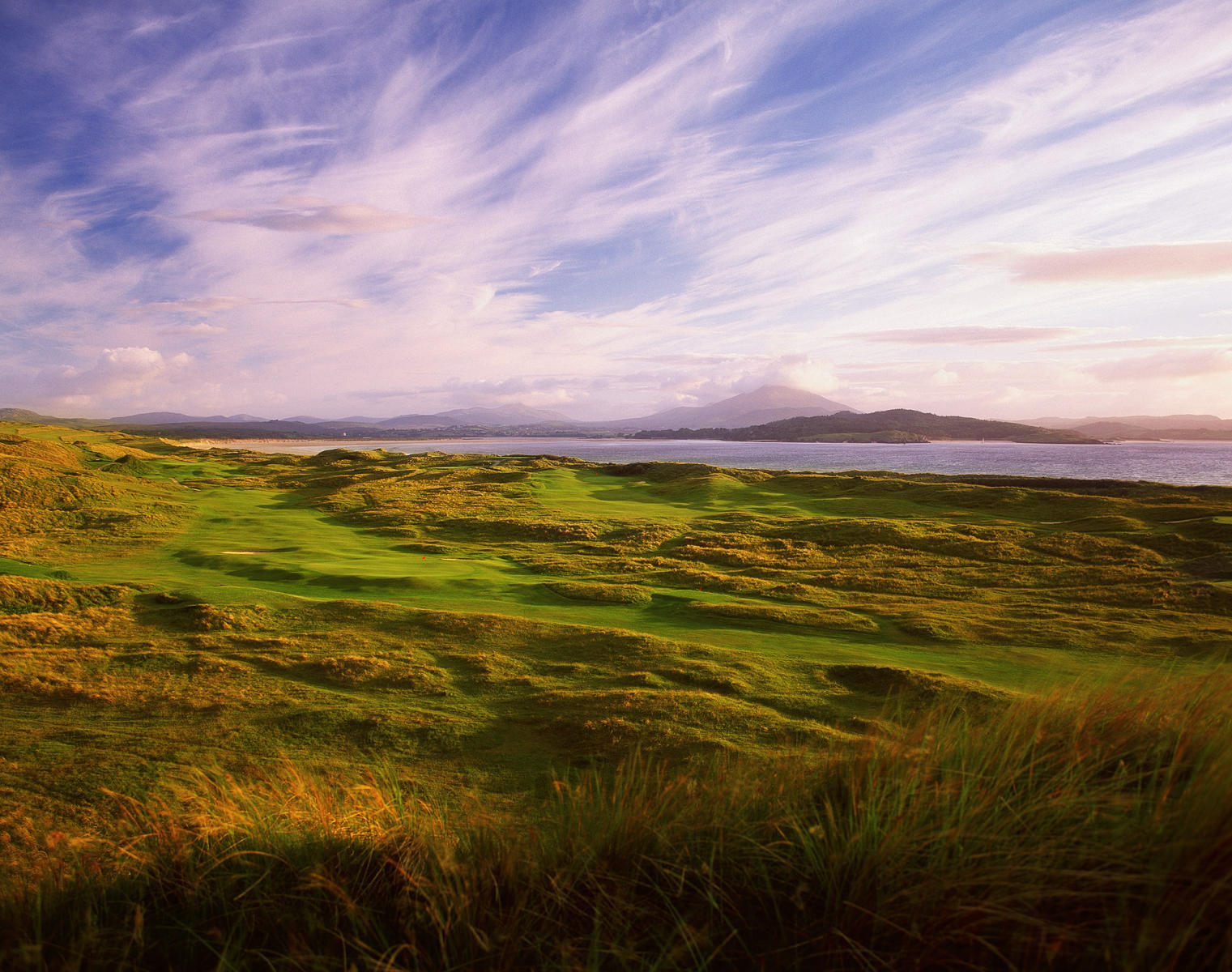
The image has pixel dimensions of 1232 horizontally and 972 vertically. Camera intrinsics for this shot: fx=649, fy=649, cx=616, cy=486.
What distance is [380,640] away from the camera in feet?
36.0

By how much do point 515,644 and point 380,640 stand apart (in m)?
2.28

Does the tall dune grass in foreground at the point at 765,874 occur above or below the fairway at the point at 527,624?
above

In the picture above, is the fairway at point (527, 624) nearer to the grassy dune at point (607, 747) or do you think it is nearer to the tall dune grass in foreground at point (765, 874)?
the grassy dune at point (607, 747)

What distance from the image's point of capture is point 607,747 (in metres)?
7.12

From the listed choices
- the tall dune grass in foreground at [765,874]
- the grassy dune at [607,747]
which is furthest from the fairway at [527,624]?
the tall dune grass in foreground at [765,874]

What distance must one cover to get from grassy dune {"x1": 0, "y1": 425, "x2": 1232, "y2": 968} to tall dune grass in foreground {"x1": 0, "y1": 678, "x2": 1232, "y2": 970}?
0.8 inches

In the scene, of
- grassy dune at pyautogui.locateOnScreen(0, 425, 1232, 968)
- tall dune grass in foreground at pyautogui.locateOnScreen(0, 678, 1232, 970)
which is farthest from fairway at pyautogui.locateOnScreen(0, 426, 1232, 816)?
tall dune grass in foreground at pyautogui.locateOnScreen(0, 678, 1232, 970)

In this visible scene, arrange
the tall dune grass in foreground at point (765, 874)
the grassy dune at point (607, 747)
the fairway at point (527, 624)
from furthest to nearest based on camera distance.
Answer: the fairway at point (527, 624), the grassy dune at point (607, 747), the tall dune grass in foreground at point (765, 874)

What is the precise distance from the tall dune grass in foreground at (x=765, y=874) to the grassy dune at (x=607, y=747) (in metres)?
0.02

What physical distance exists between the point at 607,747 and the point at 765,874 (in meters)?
4.54

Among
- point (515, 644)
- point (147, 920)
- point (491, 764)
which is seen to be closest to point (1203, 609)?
point (515, 644)

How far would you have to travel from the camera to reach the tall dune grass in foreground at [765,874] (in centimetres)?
233

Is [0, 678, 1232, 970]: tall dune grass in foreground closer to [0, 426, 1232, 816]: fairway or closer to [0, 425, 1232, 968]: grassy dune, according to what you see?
[0, 425, 1232, 968]: grassy dune

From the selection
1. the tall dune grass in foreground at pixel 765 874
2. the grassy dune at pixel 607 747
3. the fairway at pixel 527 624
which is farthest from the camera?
the fairway at pixel 527 624
